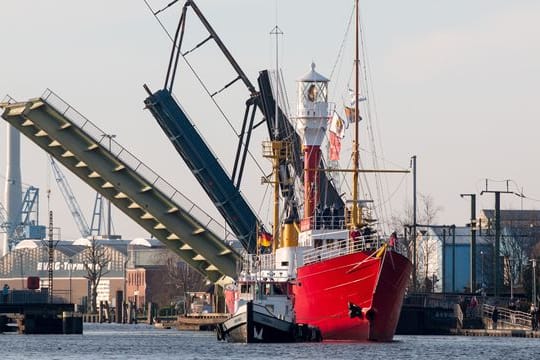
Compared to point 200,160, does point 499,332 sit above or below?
below

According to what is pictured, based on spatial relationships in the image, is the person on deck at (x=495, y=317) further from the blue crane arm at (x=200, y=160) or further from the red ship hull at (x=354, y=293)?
the red ship hull at (x=354, y=293)

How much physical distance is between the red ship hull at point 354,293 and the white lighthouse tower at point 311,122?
4.18 metres

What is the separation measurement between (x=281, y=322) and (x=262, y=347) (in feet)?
5.28

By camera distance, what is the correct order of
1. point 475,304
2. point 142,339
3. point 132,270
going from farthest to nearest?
point 132,270 < point 475,304 < point 142,339

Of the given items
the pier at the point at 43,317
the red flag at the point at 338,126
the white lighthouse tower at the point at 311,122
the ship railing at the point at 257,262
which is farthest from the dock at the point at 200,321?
the red flag at the point at 338,126

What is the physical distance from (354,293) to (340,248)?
6.55 feet

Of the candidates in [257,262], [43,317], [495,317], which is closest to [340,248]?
[257,262]

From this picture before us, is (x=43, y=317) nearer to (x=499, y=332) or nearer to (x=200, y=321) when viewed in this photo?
(x=200, y=321)

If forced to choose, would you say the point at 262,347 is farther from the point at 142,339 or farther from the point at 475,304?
the point at 475,304

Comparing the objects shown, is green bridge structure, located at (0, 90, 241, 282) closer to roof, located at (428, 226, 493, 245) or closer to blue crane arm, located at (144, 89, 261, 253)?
blue crane arm, located at (144, 89, 261, 253)

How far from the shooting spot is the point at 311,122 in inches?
2035

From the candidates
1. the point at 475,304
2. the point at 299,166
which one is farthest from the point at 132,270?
the point at 299,166

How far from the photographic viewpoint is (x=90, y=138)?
49.6 m

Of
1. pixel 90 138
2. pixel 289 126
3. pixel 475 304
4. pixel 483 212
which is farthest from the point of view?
pixel 483 212
